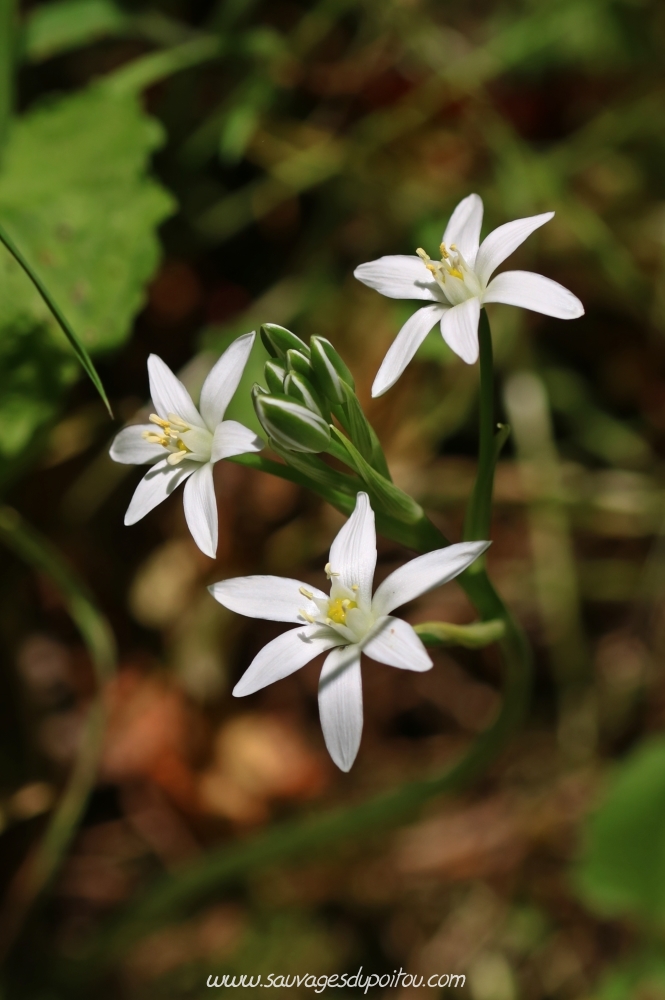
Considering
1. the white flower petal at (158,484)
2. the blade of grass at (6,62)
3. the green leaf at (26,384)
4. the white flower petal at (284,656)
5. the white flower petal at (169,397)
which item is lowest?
the white flower petal at (284,656)

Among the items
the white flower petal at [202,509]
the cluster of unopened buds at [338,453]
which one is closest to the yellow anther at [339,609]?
the cluster of unopened buds at [338,453]

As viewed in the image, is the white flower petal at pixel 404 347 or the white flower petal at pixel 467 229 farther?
the white flower petal at pixel 467 229

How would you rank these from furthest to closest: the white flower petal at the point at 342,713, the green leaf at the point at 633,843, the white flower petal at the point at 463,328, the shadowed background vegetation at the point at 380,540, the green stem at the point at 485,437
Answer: the shadowed background vegetation at the point at 380,540
the green leaf at the point at 633,843
the green stem at the point at 485,437
the white flower petal at the point at 463,328
the white flower petal at the point at 342,713

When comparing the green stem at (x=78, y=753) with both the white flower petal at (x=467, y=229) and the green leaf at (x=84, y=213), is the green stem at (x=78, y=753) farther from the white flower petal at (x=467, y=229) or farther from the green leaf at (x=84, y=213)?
the white flower petal at (x=467, y=229)

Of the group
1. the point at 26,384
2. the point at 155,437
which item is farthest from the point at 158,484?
the point at 26,384

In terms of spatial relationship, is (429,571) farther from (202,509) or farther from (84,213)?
(84,213)

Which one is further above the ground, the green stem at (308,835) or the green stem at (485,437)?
the green stem at (485,437)

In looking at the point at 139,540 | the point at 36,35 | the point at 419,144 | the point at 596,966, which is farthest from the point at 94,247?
the point at 596,966

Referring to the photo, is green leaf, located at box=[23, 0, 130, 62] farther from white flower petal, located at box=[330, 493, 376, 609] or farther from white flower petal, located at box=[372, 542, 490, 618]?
white flower petal, located at box=[372, 542, 490, 618]

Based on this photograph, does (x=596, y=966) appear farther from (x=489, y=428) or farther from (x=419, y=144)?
(x=419, y=144)
